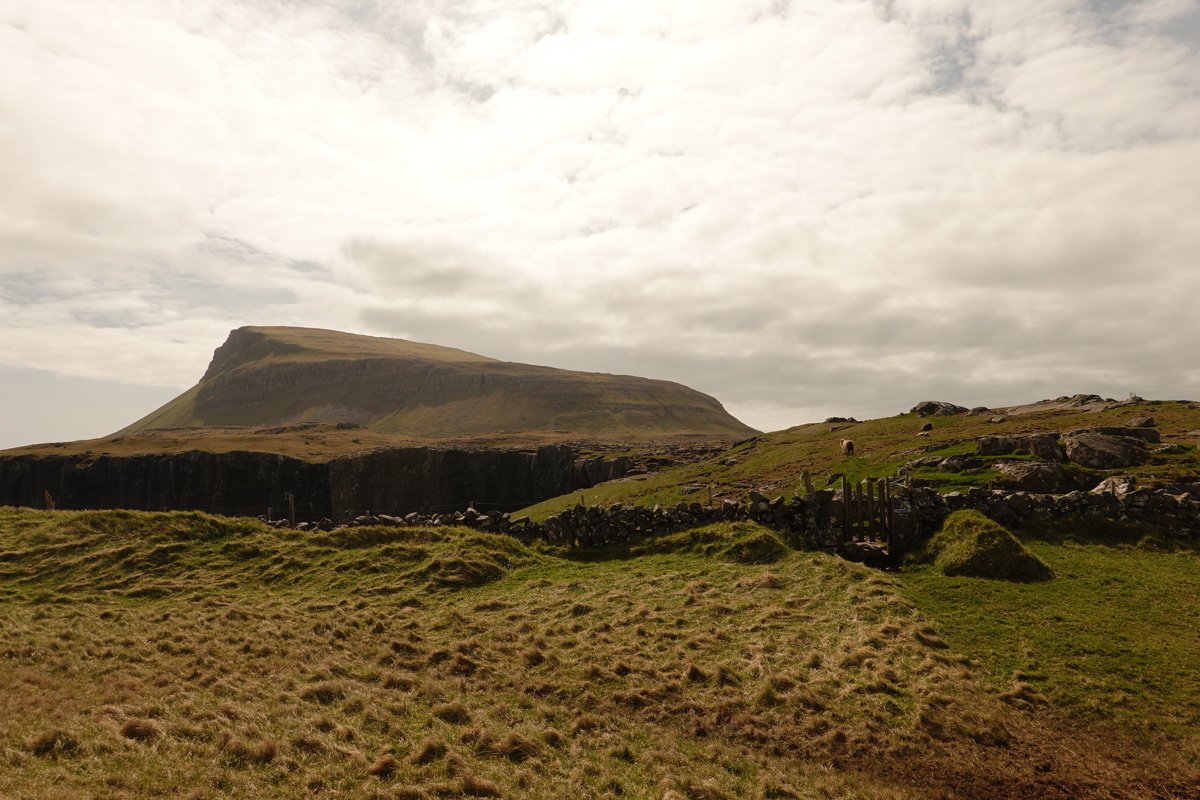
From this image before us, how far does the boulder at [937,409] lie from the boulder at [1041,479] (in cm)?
3600

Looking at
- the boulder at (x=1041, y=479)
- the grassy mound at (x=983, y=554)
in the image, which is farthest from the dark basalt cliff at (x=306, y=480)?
the grassy mound at (x=983, y=554)

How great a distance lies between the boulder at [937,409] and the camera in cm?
6425

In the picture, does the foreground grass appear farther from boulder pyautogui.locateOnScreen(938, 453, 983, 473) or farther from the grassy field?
boulder pyautogui.locateOnScreen(938, 453, 983, 473)

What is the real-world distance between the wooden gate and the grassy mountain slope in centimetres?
806

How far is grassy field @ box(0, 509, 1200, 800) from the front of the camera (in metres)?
10.8

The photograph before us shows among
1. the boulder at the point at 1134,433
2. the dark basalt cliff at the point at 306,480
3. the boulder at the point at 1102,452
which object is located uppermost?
the boulder at the point at 1134,433

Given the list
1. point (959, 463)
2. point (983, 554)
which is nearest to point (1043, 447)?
point (959, 463)

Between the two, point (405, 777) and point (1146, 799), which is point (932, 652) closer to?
point (1146, 799)

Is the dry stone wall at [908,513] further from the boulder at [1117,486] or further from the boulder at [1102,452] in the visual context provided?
the boulder at [1102,452]

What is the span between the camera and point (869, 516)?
80.6 feet

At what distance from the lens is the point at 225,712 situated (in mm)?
12891

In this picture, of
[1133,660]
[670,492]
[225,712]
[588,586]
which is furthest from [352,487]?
[1133,660]

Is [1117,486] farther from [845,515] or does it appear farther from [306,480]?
Result: [306,480]

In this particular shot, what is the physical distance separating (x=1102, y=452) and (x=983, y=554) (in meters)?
17.5
